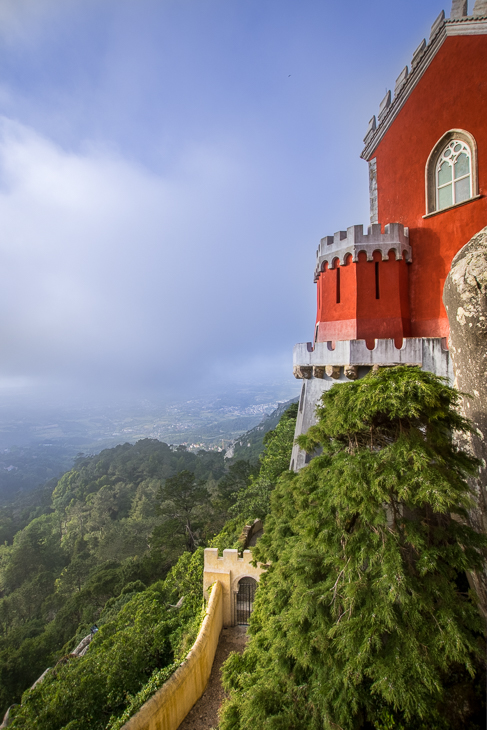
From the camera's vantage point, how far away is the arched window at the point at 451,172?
8188 millimetres

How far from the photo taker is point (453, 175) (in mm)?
8555

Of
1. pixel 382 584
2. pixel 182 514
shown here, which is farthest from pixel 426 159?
pixel 182 514

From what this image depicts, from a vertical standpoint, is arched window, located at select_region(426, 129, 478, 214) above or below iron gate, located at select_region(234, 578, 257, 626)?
above

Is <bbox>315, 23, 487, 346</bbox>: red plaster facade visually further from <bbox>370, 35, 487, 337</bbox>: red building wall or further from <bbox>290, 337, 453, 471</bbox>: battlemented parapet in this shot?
<bbox>290, 337, 453, 471</bbox>: battlemented parapet

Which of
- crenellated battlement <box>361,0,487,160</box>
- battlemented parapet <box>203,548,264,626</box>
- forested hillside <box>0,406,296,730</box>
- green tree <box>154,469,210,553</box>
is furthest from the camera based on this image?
green tree <box>154,469,210,553</box>

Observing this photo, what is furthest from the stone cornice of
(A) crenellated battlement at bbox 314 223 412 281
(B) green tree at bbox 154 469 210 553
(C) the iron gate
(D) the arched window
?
(B) green tree at bbox 154 469 210 553

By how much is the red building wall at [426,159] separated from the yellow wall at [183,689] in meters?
9.92

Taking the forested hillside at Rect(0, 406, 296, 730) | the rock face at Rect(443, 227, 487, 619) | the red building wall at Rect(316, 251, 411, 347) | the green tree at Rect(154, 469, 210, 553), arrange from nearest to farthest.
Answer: the rock face at Rect(443, 227, 487, 619), the forested hillside at Rect(0, 406, 296, 730), the red building wall at Rect(316, 251, 411, 347), the green tree at Rect(154, 469, 210, 553)

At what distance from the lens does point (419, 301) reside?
363 inches

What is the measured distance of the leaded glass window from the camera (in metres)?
8.32

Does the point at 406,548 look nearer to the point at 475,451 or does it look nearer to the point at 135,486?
the point at 475,451

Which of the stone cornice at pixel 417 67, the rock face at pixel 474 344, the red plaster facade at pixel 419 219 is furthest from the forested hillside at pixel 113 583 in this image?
the stone cornice at pixel 417 67

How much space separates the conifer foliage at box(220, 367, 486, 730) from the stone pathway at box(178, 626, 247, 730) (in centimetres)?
367

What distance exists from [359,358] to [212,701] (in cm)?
929
